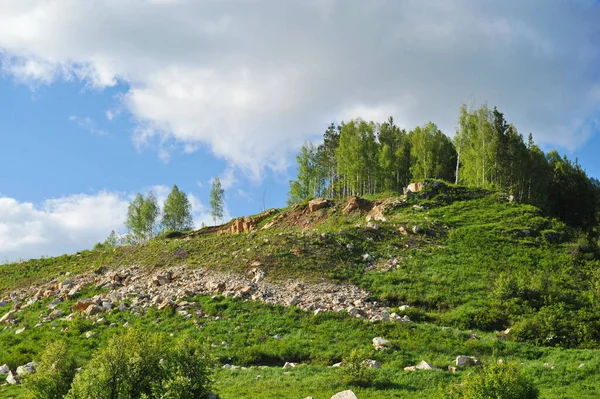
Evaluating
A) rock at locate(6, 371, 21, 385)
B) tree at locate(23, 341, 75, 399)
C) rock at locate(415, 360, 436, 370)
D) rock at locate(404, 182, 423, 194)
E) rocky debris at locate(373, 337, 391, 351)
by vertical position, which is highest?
rock at locate(404, 182, 423, 194)

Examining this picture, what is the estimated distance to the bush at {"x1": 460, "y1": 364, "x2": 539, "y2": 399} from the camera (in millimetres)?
12461

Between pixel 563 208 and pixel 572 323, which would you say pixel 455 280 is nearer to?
pixel 572 323

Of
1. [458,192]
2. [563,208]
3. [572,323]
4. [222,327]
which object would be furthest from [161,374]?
[563,208]

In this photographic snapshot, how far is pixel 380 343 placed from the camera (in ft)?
70.3

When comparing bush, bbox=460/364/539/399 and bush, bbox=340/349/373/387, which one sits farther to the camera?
bush, bbox=340/349/373/387

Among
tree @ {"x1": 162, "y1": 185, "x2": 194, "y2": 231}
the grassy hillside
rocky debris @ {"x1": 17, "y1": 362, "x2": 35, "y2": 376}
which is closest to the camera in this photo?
the grassy hillside

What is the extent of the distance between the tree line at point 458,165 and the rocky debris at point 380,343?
41308 mm

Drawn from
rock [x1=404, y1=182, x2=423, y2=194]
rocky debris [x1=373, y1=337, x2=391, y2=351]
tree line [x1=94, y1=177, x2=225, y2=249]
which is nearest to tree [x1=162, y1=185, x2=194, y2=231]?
tree line [x1=94, y1=177, x2=225, y2=249]

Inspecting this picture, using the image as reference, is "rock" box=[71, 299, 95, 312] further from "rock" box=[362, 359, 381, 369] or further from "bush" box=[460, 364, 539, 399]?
"bush" box=[460, 364, 539, 399]

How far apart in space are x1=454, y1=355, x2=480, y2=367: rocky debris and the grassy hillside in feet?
2.08

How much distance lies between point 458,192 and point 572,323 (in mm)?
28612

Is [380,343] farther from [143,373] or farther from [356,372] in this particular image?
[143,373]

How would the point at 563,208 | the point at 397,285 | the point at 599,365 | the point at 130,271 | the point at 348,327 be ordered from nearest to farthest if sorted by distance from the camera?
the point at 599,365
the point at 348,327
the point at 397,285
the point at 130,271
the point at 563,208

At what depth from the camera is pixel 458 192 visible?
169 ft
